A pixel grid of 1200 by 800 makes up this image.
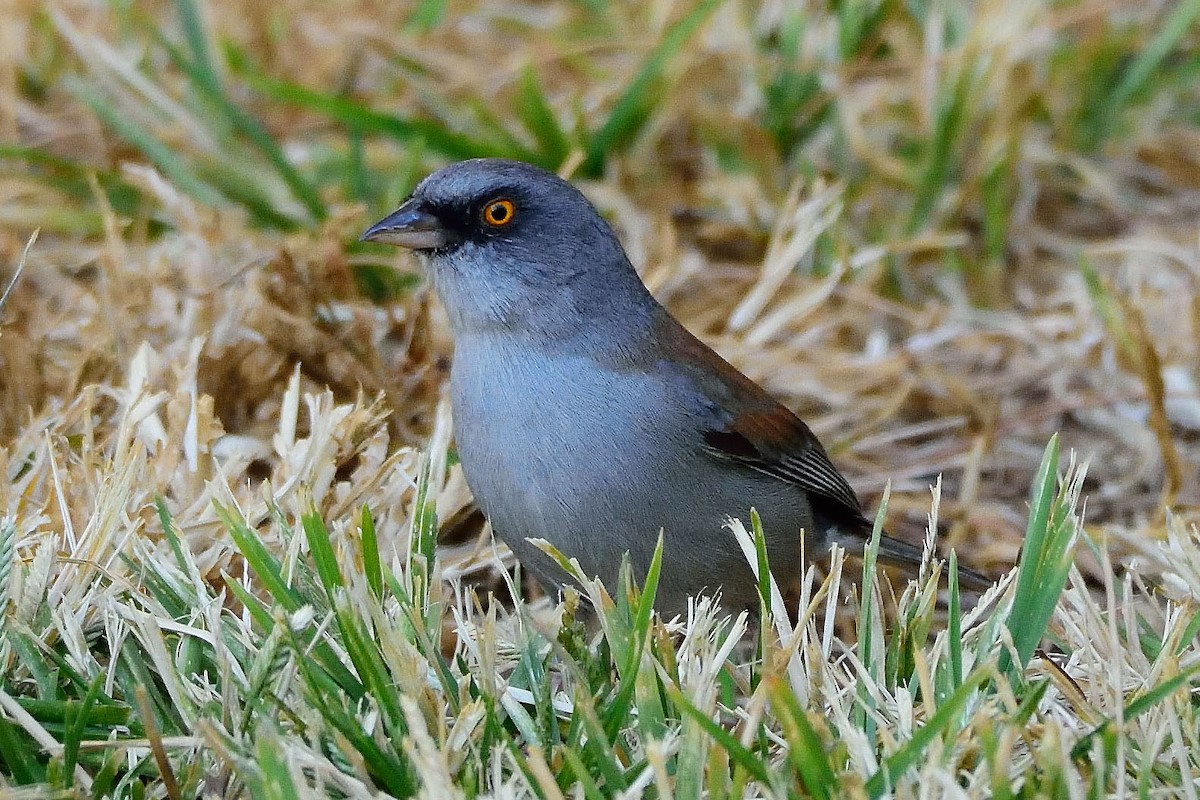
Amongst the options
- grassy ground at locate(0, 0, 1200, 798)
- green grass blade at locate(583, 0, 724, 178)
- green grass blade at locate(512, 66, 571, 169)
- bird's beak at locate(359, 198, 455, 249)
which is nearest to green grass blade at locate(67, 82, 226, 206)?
grassy ground at locate(0, 0, 1200, 798)

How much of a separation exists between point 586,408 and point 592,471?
15 centimetres

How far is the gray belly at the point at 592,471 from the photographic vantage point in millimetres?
3123

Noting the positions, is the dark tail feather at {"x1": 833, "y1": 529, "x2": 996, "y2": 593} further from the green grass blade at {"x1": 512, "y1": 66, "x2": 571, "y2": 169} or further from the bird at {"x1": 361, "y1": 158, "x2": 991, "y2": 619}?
the green grass blade at {"x1": 512, "y1": 66, "x2": 571, "y2": 169}

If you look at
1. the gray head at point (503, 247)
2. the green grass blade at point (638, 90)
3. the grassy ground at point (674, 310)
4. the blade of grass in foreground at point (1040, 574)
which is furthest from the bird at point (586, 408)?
the green grass blade at point (638, 90)

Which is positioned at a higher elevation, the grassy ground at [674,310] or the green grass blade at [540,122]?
the green grass blade at [540,122]

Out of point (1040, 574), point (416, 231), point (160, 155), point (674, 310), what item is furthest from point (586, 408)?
point (160, 155)

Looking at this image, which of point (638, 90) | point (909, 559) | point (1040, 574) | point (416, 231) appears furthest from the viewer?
point (638, 90)

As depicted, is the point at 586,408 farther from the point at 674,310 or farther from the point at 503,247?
the point at 674,310

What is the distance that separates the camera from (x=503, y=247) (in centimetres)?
341

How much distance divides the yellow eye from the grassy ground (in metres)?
0.57

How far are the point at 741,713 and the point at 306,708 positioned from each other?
2.38 feet

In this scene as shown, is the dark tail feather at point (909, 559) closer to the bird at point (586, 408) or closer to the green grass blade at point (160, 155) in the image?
the bird at point (586, 408)

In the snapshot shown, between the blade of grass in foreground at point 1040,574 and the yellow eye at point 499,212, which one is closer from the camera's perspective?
the blade of grass in foreground at point 1040,574

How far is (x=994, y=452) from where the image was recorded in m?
4.52
